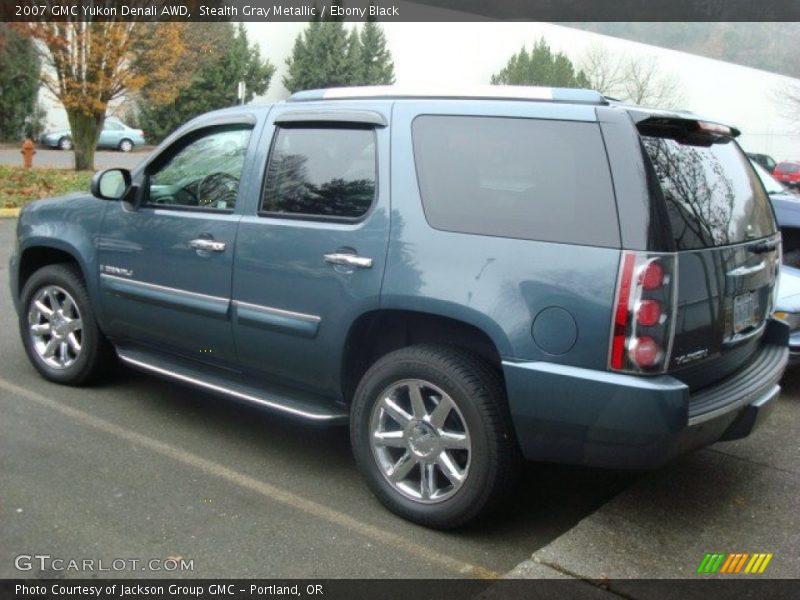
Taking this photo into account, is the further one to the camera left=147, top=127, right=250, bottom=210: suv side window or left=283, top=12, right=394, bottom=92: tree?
left=283, top=12, right=394, bottom=92: tree

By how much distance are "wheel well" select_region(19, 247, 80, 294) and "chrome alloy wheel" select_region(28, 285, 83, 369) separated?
232 mm

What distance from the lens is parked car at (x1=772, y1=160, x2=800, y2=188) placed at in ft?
89.9

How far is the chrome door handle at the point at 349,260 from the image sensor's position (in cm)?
382

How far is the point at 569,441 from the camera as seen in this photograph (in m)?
3.36

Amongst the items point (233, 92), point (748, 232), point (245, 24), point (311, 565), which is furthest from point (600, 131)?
point (245, 24)

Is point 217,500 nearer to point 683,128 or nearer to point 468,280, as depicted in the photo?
point 468,280

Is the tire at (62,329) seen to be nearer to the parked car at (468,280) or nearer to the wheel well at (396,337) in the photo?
the parked car at (468,280)

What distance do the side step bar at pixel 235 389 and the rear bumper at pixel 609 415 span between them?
1.11 metres

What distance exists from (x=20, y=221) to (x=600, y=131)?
4042 millimetres

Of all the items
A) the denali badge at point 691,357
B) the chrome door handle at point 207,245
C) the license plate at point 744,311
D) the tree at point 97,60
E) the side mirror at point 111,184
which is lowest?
the denali badge at point 691,357

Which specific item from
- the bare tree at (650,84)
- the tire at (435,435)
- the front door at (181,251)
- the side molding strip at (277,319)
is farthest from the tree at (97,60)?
the bare tree at (650,84)

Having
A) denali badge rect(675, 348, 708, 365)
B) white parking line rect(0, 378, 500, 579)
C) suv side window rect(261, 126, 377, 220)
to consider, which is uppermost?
suv side window rect(261, 126, 377, 220)

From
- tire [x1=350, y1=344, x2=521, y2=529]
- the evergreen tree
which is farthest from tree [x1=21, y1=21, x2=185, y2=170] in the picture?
the evergreen tree

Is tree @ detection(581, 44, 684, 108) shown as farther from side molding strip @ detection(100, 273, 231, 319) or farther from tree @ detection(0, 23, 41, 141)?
side molding strip @ detection(100, 273, 231, 319)
